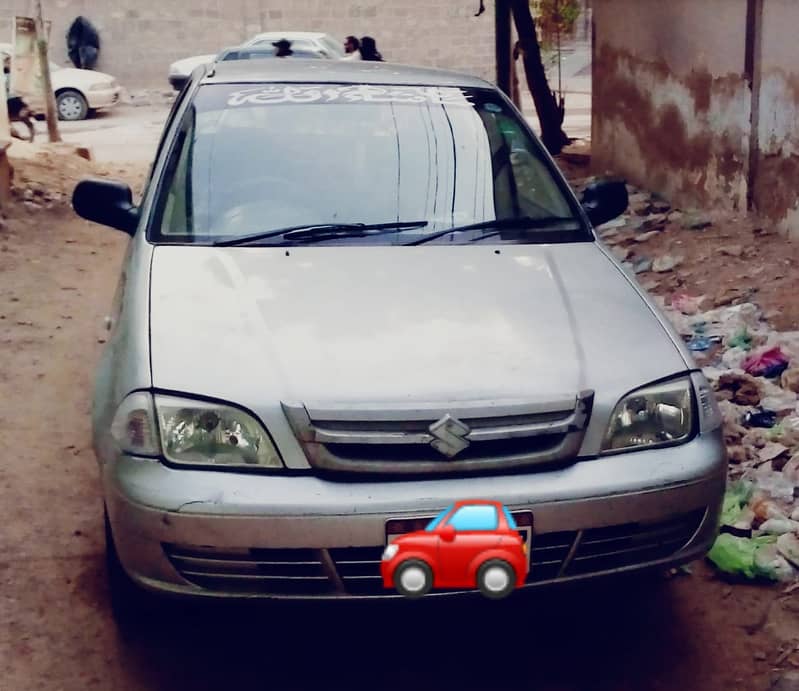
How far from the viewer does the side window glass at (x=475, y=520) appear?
8.38 ft

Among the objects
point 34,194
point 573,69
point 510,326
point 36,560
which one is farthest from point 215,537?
point 573,69

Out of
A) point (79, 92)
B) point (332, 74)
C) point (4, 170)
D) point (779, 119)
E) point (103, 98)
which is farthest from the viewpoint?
point (103, 98)

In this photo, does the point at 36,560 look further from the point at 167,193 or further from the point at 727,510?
the point at 727,510

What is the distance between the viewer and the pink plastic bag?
5352 millimetres

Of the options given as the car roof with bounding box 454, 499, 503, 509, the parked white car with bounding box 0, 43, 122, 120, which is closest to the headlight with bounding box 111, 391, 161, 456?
the car roof with bounding box 454, 499, 503, 509

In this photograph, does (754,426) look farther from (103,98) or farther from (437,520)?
(103,98)

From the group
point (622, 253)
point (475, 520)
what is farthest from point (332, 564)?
point (622, 253)

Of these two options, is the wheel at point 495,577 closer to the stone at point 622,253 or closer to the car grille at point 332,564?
the car grille at point 332,564

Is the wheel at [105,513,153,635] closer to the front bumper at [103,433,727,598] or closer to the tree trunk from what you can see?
the front bumper at [103,433,727,598]

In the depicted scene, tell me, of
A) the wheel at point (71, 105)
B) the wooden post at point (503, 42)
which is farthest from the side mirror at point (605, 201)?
the wheel at point (71, 105)

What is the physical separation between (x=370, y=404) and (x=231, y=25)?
24776mm

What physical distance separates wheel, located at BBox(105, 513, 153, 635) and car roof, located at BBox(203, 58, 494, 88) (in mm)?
1946

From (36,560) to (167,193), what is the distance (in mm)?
1312

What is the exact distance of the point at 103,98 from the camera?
2208 cm
